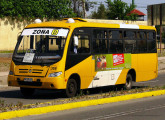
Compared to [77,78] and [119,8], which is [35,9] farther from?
[77,78]

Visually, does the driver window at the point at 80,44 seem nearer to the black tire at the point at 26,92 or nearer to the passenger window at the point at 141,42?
the black tire at the point at 26,92

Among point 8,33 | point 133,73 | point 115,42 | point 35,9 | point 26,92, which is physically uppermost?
point 35,9

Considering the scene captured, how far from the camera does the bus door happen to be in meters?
15.7

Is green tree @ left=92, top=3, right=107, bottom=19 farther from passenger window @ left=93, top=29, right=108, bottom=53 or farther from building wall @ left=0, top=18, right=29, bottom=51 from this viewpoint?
passenger window @ left=93, top=29, right=108, bottom=53

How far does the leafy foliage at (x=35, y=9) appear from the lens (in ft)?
168

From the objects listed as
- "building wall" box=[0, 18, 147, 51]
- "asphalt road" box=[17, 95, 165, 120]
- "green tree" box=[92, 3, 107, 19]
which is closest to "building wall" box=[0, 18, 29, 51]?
"building wall" box=[0, 18, 147, 51]

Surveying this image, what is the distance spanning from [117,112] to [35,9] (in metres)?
43.4

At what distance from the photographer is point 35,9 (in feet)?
178

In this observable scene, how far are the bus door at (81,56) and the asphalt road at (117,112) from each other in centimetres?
232

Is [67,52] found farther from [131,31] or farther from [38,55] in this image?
[131,31]

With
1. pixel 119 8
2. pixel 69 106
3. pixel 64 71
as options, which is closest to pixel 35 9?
pixel 119 8

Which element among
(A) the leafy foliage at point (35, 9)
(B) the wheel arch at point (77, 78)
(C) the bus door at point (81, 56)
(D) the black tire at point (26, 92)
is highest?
(A) the leafy foliage at point (35, 9)

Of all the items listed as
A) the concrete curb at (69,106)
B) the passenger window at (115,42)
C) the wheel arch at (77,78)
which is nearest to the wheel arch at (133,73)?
the passenger window at (115,42)

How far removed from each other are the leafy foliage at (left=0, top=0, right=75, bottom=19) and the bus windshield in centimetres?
3449
